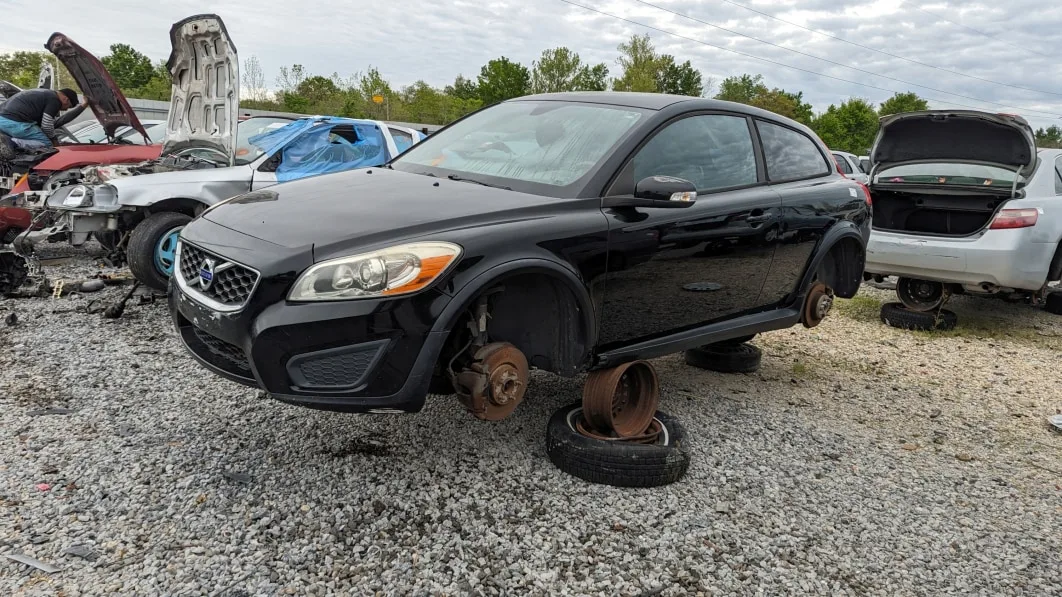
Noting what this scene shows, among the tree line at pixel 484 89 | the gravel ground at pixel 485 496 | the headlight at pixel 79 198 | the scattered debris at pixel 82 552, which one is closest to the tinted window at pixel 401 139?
the headlight at pixel 79 198

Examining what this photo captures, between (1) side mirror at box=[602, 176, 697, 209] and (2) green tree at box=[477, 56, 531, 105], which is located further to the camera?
(2) green tree at box=[477, 56, 531, 105]

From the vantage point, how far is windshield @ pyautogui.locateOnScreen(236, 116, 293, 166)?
21.7 feet

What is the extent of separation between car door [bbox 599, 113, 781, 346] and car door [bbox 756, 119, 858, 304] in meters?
0.12

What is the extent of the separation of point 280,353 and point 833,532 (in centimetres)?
236

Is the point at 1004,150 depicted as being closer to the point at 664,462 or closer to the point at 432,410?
the point at 664,462

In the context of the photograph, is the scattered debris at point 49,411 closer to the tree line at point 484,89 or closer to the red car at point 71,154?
the red car at point 71,154

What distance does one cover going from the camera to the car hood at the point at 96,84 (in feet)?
22.2

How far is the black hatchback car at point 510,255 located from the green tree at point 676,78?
62043 millimetres

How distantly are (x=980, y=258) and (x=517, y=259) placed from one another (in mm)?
5189

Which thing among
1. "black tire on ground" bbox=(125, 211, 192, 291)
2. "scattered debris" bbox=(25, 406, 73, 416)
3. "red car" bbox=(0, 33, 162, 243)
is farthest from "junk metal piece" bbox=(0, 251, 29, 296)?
"scattered debris" bbox=(25, 406, 73, 416)

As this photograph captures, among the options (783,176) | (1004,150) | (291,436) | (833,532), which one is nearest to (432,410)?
(291,436)

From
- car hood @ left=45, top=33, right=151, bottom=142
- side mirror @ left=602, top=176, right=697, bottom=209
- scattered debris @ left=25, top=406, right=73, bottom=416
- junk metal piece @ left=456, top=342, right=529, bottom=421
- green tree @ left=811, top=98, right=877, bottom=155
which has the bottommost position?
scattered debris @ left=25, top=406, right=73, bottom=416

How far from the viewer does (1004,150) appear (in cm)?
649

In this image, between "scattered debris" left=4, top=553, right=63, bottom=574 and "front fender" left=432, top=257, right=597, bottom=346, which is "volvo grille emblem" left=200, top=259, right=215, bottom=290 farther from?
"scattered debris" left=4, top=553, right=63, bottom=574
